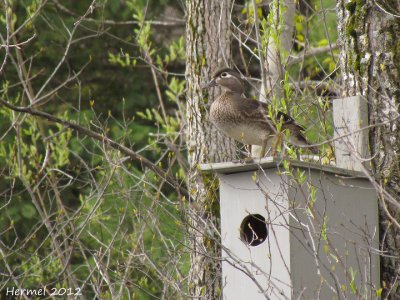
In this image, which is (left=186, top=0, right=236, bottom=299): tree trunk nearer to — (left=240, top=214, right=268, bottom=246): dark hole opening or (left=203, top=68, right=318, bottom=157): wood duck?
(left=203, top=68, right=318, bottom=157): wood duck

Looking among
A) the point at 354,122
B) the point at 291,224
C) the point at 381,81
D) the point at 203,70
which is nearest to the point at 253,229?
the point at 291,224

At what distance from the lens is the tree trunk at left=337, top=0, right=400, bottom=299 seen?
19.5 feet

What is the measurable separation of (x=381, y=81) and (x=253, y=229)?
125 cm

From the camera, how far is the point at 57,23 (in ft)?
40.2

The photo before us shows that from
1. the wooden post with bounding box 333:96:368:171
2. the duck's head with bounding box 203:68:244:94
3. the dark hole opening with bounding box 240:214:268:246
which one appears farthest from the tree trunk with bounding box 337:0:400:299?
the duck's head with bounding box 203:68:244:94

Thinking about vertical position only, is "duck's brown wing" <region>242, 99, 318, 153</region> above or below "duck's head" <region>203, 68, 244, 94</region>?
Answer: below

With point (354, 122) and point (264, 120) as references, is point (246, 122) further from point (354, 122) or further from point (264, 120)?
point (354, 122)

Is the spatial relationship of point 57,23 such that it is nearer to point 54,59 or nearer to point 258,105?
point 54,59

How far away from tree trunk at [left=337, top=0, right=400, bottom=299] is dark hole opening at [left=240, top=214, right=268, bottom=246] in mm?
752

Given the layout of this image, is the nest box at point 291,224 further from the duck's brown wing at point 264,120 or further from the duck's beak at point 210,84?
the duck's beak at point 210,84

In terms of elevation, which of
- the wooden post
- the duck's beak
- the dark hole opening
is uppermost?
the duck's beak

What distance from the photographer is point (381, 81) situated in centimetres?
602

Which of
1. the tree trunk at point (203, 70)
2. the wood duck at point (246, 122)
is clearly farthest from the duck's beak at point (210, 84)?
the tree trunk at point (203, 70)

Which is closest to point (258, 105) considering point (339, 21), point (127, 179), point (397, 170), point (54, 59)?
point (339, 21)
